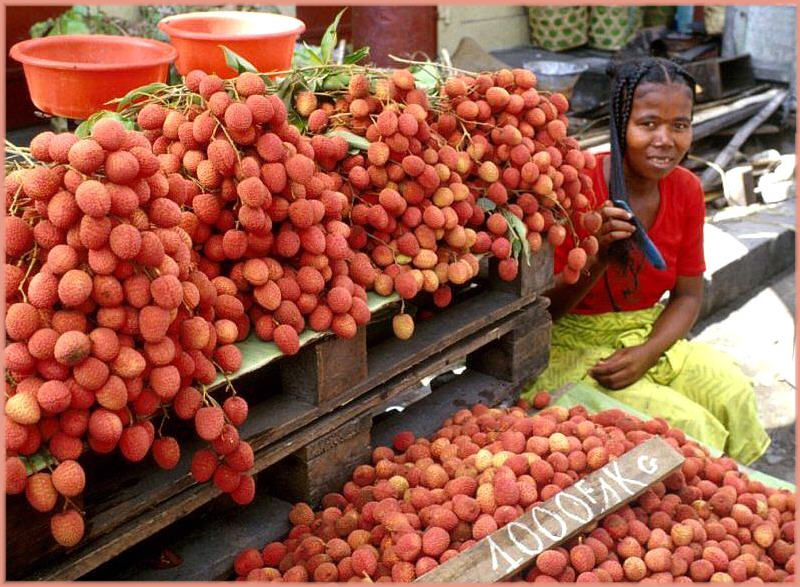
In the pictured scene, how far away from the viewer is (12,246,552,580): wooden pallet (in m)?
1.37

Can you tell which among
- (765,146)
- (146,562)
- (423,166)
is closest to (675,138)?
(423,166)

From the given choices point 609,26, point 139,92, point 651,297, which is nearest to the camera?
point 139,92

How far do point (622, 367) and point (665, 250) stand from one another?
412mm

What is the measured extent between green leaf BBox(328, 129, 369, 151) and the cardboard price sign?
2.40ft

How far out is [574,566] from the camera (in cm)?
160

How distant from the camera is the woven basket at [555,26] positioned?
23.9ft

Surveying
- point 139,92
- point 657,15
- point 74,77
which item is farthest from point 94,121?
point 657,15

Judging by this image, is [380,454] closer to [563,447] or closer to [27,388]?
[563,447]

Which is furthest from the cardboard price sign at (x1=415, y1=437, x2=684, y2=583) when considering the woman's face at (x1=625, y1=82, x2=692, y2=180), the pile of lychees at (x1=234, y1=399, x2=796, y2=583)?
the woman's face at (x1=625, y1=82, x2=692, y2=180)

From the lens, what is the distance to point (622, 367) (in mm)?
2502

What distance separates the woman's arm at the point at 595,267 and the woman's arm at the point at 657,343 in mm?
186

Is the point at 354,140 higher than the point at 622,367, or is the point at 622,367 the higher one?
the point at 354,140

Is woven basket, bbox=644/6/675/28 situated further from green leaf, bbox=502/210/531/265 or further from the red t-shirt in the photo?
green leaf, bbox=502/210/531/265

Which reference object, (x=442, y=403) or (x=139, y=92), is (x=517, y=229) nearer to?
(x=442, y=403)
